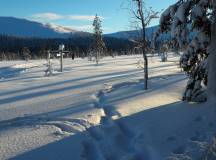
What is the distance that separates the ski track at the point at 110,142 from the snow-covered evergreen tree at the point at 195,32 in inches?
96.8

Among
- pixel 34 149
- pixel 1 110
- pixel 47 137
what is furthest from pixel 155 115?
pixel 1 110

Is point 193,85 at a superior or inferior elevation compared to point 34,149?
superior

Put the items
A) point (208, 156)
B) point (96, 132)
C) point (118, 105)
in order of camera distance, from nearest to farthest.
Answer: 1. point (208, 156)
2. point (96, 132)
3. point (118, 105)


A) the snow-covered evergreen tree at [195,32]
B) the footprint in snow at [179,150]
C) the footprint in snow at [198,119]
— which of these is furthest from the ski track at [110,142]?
the snow-covered evergreen tree at [195,32]

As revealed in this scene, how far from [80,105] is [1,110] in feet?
8.30

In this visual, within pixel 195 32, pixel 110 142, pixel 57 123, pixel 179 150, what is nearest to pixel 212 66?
pixel 195 32

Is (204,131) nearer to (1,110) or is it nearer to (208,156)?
(208,156)

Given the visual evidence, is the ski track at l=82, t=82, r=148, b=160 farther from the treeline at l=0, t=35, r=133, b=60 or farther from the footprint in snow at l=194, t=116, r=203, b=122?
the treeline at l=0, t=35, r=133, b=60

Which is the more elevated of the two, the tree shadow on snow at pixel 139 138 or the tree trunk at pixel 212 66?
the tree trunk at pixel 212 66

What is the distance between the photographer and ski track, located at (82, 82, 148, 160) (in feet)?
24.3

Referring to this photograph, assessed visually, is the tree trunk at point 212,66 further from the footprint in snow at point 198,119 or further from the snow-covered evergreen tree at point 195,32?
the footprint in snow at point 198,119

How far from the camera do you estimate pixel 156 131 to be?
8.93m

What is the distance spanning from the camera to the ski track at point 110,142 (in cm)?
741

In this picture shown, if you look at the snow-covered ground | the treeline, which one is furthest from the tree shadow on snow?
the treeline
